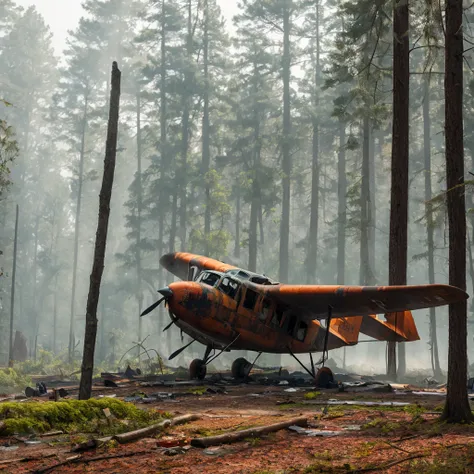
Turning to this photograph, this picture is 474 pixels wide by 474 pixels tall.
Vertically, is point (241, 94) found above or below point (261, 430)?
above

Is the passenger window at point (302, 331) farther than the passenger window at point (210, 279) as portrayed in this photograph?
Yes

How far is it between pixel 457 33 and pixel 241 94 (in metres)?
60.3

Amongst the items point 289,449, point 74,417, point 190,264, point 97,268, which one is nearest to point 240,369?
point 190,264

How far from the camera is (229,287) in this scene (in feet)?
59.4

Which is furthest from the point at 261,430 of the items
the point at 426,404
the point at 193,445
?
the point at 426,404

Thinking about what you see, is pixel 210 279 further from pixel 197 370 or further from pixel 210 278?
pixel 197 370

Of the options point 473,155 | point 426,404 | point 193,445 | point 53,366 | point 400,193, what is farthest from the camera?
point 473,155

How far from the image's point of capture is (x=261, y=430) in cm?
938

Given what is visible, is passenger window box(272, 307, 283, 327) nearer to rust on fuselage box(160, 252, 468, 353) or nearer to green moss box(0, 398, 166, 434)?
rust on fuselage box(160, 252, 468, 353)

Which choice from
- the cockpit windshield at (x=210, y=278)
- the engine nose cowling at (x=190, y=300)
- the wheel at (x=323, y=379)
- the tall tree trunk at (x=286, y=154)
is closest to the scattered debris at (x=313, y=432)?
the engine nose cowling at (x=190, y=300)

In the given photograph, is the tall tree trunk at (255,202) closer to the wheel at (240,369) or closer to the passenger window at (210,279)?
the wheel at (240,369)

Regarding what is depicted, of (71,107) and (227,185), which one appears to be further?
(71,107)

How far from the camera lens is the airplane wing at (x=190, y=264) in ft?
69.3

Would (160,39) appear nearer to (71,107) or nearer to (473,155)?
(71,107)
